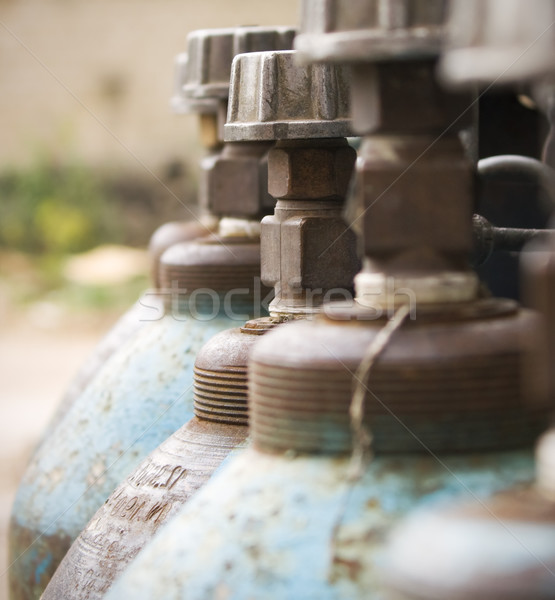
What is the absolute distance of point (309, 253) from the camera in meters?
1.65

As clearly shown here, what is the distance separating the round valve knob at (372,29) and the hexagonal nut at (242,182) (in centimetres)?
117

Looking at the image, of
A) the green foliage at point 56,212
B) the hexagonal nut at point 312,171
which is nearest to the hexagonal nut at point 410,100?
the hexagonal nut at point 312,171

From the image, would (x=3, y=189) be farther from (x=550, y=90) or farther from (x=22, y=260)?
(x=550, y=90)

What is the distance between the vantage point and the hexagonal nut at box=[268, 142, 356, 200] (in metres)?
1.67

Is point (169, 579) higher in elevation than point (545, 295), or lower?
lower

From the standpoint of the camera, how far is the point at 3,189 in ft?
36.3

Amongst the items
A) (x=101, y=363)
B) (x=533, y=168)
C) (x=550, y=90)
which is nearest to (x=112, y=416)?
(x=101, y=363)

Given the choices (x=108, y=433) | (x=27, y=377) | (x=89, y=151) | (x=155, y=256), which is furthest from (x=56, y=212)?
(x=108, y=433)

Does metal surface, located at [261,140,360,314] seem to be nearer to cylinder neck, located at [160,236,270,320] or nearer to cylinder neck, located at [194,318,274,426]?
cylinder neck, located at [194,318,274,426]

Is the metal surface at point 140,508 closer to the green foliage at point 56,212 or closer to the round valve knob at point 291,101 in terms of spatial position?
the round valve knob at point 291,101

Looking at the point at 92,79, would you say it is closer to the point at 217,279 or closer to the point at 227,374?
the point at 217,279

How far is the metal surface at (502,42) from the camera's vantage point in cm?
83

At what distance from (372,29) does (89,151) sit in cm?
1050

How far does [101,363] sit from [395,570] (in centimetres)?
198
